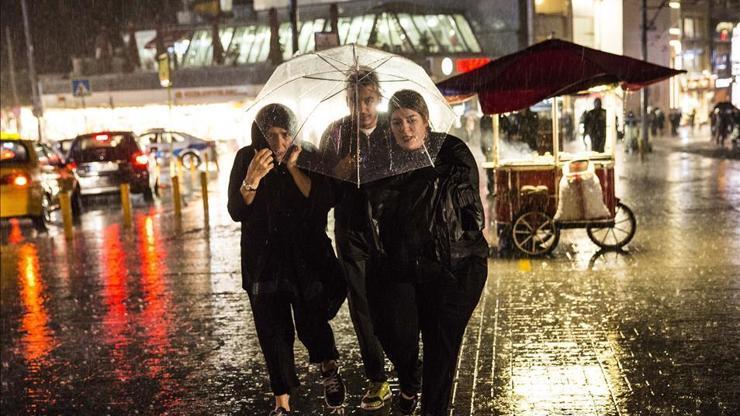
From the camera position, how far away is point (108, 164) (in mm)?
22000

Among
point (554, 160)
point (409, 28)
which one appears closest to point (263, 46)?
point (409, 28)

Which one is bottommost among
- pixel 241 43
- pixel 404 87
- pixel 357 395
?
pixel 357 395

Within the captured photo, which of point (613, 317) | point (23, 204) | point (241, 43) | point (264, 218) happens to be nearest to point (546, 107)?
point (241, 43)

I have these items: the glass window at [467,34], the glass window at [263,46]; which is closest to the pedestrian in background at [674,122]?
the glass window at [467,34]

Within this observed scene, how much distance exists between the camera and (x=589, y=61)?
1034cm

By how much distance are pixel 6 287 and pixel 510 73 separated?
614 cm

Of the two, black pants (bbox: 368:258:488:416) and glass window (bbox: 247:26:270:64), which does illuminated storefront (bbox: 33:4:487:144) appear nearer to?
glass window (bbox: 247:26:270:64)

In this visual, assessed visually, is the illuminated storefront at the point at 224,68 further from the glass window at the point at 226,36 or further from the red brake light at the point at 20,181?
the red brake light at the point at 20,181

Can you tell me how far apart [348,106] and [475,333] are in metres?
2.94

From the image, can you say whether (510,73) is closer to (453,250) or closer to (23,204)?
(453,250)

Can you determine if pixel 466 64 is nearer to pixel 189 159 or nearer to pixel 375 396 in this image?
pixel 189 159

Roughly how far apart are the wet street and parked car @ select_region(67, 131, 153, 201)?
827 cm

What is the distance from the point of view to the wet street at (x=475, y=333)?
19.6ft

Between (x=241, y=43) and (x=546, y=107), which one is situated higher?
(x=241, y=43)
